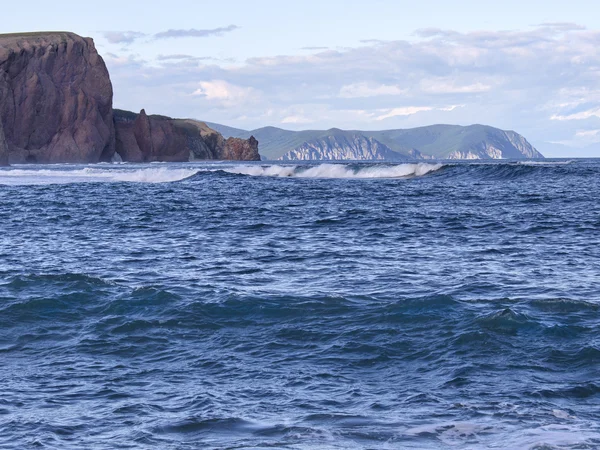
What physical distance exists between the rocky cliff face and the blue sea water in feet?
413

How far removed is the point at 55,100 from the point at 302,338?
150 m

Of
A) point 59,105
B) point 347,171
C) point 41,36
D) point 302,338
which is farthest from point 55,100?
point 302,338

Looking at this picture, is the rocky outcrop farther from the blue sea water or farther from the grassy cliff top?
the blue sea water

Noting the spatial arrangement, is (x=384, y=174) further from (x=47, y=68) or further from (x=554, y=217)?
(x=47, y=68)

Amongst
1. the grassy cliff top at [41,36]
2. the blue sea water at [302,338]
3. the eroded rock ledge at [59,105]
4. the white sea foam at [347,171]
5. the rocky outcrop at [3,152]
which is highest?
the grassy cliff top at [41,36]

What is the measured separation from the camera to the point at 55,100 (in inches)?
5979

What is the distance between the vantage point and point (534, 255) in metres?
20.2

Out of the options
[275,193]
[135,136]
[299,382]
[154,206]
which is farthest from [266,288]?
[135,136]

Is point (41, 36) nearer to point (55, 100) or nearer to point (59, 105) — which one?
point (55, 100)

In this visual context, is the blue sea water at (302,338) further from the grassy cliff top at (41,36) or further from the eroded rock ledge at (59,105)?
the grassy cliff top at (41,36)

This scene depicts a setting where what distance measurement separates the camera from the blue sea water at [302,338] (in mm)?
8758

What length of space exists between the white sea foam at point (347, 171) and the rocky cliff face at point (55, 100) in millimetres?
72421

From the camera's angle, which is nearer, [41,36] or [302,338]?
[302,338]

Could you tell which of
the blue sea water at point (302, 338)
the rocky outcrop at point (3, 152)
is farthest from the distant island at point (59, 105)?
the blue sea water at point (302, 338)
